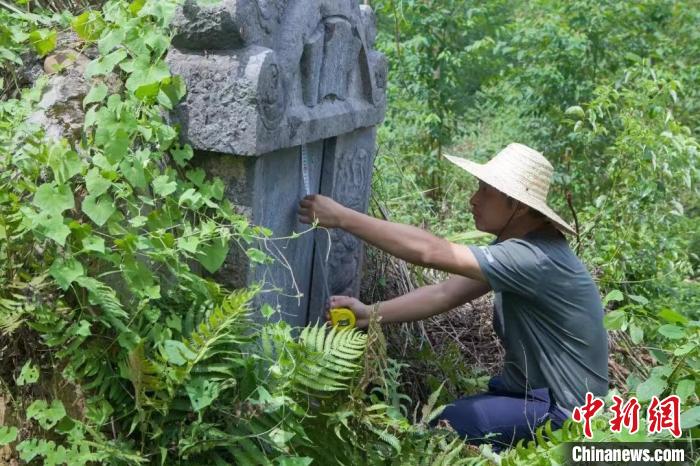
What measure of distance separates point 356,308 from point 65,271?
140cm

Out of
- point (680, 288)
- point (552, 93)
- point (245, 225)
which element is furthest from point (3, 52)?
point (552, 93)

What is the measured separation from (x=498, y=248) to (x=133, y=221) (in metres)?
1.50

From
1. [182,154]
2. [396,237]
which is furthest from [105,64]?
[396,237]

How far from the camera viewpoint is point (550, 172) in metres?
3.69

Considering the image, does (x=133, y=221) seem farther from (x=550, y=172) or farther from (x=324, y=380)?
(x=550, y=172)

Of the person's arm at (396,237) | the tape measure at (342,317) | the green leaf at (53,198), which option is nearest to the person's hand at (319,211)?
the person's arm at (396,237)

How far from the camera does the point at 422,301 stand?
3.62 m

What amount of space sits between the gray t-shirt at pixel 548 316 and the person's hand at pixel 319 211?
55 cm

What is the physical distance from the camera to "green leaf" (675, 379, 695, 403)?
8.36 feet

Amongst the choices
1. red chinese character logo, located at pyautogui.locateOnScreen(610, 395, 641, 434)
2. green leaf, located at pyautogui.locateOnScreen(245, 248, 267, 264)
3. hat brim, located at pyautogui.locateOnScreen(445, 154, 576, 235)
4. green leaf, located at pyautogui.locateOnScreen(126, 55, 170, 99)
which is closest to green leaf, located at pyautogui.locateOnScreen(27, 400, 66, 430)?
green leaf, located at pyautogui.locateOnScreen(245, 248, 267, 264)

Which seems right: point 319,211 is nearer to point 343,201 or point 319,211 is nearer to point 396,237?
point 396,237

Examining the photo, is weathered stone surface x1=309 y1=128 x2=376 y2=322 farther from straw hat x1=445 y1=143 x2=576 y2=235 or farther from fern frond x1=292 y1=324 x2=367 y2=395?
fern frond x1=292 y1=324 x2=367 y2=395

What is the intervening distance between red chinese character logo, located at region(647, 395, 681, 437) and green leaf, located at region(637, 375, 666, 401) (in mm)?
16

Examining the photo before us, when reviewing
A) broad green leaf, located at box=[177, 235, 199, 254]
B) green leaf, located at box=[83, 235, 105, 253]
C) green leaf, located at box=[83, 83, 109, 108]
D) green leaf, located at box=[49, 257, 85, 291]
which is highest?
green leaf, located at box=[83, 83, 109, 108]
